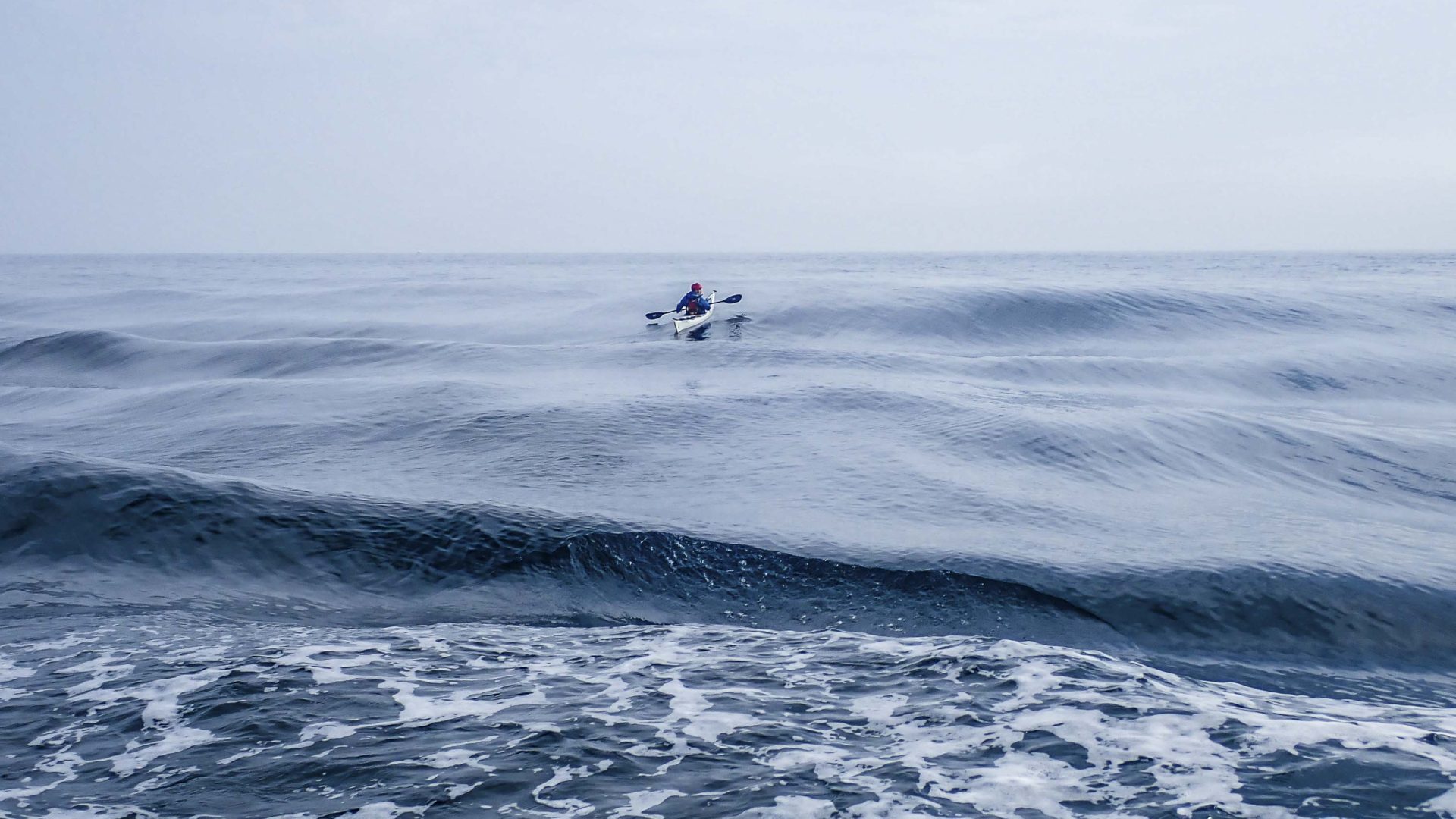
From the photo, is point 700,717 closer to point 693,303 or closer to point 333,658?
point 333,658

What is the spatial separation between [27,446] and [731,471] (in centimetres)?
1142

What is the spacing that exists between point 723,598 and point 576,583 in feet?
5.27

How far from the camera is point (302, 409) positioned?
18.6 metres

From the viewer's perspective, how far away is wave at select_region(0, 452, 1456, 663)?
30.1ft

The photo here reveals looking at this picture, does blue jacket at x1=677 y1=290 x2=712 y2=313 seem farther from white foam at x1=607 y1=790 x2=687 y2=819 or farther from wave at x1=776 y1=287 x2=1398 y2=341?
white foam at x1=607 y1=790 x2=687 y2=819

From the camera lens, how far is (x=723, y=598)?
387 inches

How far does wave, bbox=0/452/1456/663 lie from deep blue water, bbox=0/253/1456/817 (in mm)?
51

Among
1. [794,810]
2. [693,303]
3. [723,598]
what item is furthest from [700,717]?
Answer: [693,303]

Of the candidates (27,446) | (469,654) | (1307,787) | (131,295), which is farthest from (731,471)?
(131,295)

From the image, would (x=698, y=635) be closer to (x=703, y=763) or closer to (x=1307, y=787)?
(x=703, y=763)

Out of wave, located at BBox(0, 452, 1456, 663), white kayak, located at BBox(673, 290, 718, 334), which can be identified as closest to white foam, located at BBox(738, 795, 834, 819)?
wave, located at BBox(0, 452, 1456, 663)

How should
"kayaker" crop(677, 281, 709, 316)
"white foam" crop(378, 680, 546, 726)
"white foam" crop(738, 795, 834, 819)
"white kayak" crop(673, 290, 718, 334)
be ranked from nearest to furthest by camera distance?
"white foam" crop(738, 795, 834, 819) < "white foam" crop(378, 680, 546, 726) < "white kayak" crop(673, 290, 718, 334) < "kayaker" crop(677, 281, 709, 316)

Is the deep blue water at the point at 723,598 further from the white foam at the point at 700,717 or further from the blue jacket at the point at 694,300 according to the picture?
the blue jacket at the point at 694,300

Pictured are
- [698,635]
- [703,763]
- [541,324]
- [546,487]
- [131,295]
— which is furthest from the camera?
[131,295]
